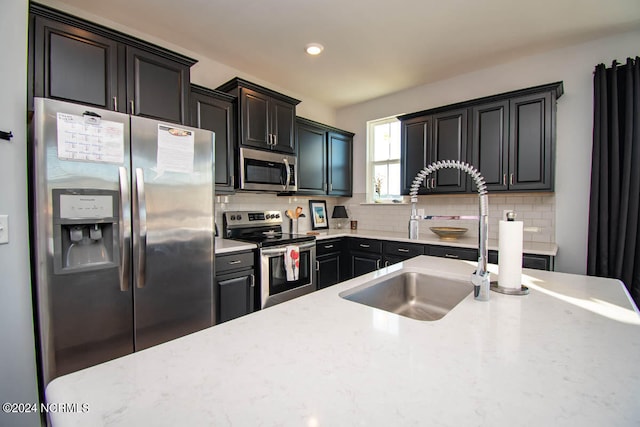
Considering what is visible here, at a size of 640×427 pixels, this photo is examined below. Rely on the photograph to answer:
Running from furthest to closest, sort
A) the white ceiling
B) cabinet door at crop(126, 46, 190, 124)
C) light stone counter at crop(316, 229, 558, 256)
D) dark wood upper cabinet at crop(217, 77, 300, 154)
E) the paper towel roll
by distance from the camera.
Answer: dark wood upper cabinet at crop(217, 77, 300, 154) → light stone counter at crop(316, 229, 558, 256) → the white ceiling → cabinet door at crop(126, 46, 190, 124) → the paper towel roll

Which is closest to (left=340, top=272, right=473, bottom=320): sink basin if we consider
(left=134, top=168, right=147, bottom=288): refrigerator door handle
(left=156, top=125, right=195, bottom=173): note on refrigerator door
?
(left=134, top=168, right=147, bottom=288): refrigerator door handle

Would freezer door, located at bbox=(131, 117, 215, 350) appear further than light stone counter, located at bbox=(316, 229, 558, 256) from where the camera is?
No

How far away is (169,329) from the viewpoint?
74.0 inches

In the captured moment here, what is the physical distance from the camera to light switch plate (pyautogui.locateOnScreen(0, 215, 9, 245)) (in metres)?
1.29

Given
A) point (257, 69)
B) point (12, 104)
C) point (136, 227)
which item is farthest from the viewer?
point (257, 69)

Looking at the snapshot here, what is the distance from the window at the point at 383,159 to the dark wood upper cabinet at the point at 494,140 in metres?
0.62

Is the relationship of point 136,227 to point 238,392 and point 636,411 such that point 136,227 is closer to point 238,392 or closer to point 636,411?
point 238,392

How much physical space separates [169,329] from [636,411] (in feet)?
→ 6.82

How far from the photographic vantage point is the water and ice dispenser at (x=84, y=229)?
145cm

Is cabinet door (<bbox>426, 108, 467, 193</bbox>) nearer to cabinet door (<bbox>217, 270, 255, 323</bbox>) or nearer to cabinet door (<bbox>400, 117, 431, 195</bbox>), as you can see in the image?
cabinet door (<bbox>400, 117, 431, 195</bbox>)

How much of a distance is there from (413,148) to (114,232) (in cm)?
294

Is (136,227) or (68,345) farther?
(136,227)

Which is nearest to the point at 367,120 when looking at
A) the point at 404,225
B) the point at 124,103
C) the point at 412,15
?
the point at 404,225

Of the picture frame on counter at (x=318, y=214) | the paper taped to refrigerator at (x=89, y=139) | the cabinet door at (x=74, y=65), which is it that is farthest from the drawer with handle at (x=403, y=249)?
the cabinet door at (x=74, y=65)
